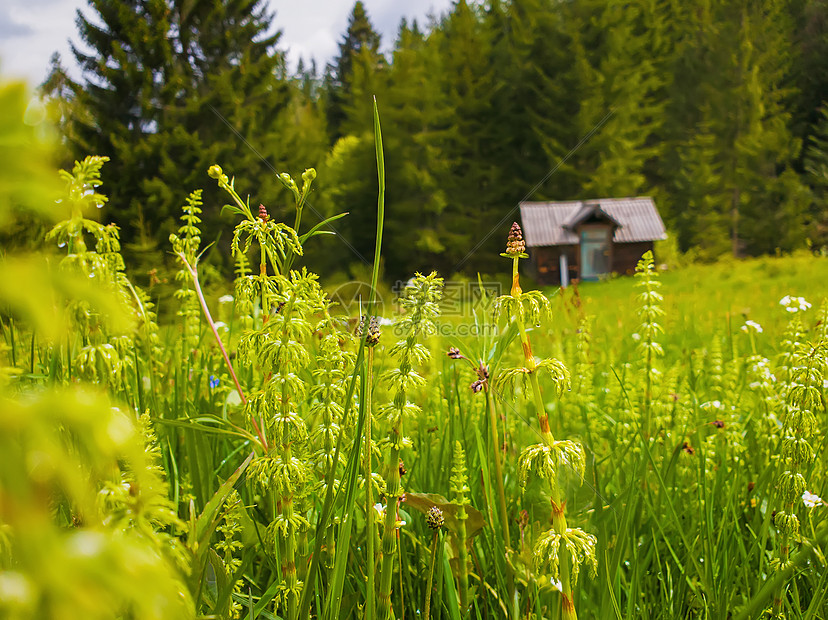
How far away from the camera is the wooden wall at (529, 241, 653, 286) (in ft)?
80.3

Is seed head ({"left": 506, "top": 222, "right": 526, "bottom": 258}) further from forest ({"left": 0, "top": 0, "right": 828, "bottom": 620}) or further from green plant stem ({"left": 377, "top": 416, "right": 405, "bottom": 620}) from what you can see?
green plant stem ({"left": 377, "top": 416, "right": 405, "bottom": 620})

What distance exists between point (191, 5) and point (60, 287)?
2626 cm

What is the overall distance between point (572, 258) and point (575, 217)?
1765 millimetres

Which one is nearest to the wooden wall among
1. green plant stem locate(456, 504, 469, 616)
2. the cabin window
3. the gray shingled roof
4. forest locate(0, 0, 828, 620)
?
the cabin window

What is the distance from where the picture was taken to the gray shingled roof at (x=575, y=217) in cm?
2425

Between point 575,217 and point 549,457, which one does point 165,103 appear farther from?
point 549,457

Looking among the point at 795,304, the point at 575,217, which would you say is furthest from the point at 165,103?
the point at 795,304

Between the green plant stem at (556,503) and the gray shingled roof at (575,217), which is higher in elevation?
the gray shingled roof at (575,217)

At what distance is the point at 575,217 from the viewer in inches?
955

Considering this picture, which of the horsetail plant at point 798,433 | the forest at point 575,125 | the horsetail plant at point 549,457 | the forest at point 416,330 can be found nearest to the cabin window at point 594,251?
the forest at point 416,330

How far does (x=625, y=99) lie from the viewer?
30688 mm

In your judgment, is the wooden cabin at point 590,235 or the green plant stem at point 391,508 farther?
the wooden cabin at point 590,235

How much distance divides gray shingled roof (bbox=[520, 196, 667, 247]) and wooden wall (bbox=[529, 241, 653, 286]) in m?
0.43

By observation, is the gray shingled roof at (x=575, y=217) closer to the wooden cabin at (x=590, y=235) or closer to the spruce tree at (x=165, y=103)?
the wooden cabin at (x=590, y=235)
